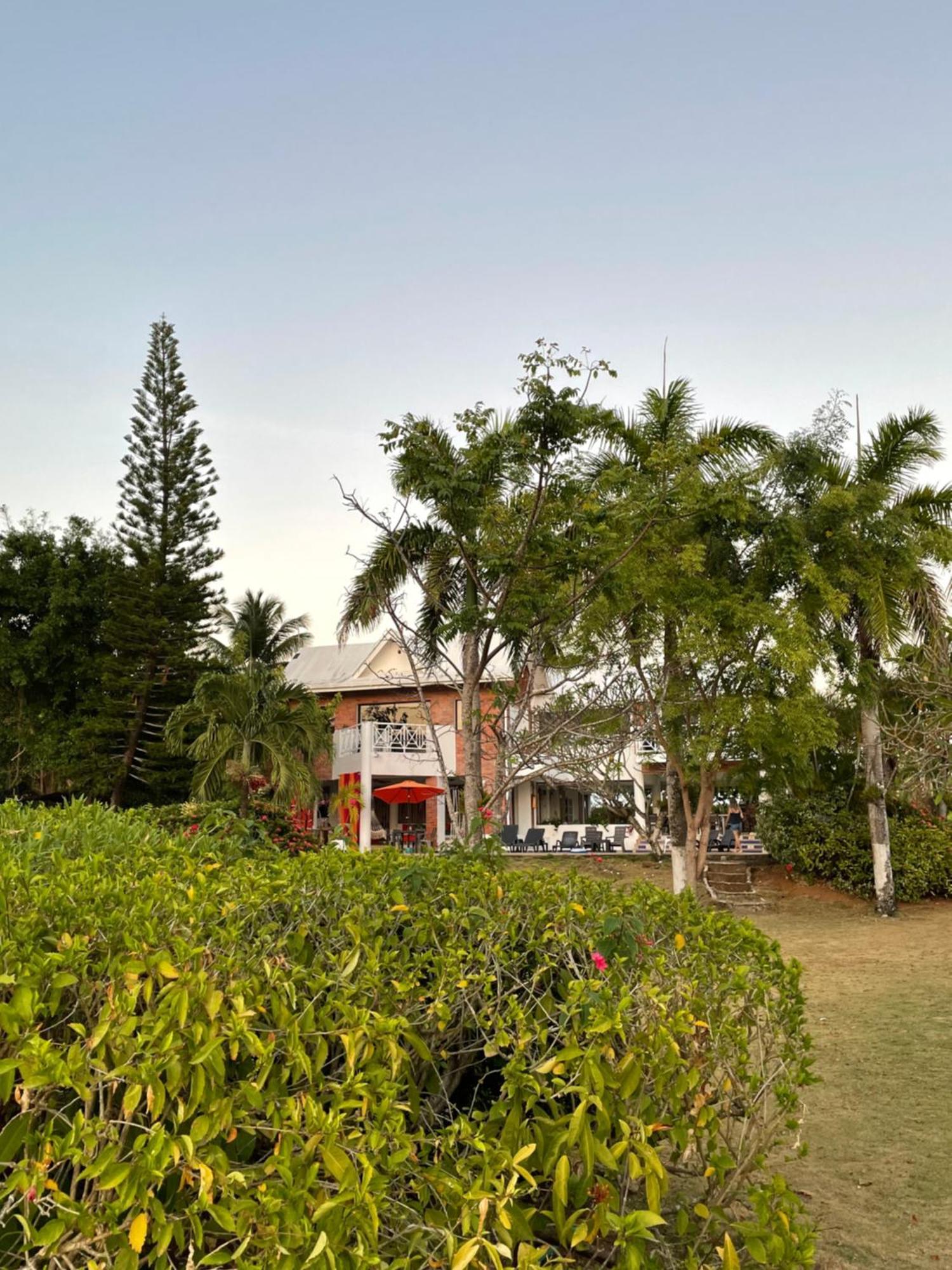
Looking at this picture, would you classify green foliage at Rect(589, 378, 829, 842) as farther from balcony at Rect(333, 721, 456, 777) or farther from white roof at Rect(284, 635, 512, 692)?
white roof at Rect(284, 635, 512, 692)

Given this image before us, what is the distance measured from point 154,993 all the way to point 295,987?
0.37m

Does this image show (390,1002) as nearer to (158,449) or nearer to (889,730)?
(889,730)

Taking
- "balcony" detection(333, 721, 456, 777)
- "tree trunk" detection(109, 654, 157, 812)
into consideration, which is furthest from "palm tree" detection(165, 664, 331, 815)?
"balcony" detection(333, 721, 456, 777)

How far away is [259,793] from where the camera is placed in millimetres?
21109

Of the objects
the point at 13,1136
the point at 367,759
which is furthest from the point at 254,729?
the point at 13,1136

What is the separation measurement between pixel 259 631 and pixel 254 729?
174 inches

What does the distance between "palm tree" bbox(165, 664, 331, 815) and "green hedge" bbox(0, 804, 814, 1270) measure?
58.5ft

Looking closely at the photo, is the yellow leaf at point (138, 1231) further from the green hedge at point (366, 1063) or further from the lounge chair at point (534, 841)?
the lounge chair at point (534, 841)

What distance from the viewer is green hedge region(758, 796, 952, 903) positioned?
16.3 m

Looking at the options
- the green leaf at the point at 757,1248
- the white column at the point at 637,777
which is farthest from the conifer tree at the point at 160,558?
the green leaf at the point at 757,1248

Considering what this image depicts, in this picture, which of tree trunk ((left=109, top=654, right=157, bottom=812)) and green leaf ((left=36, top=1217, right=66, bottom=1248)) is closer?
green leaf ((left=36, top=1217, right=66, bottom=1248))

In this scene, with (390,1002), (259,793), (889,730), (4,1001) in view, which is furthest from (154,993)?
(259,793)

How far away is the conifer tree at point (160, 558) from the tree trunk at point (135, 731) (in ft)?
0.07

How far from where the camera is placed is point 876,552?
14.7 meters
